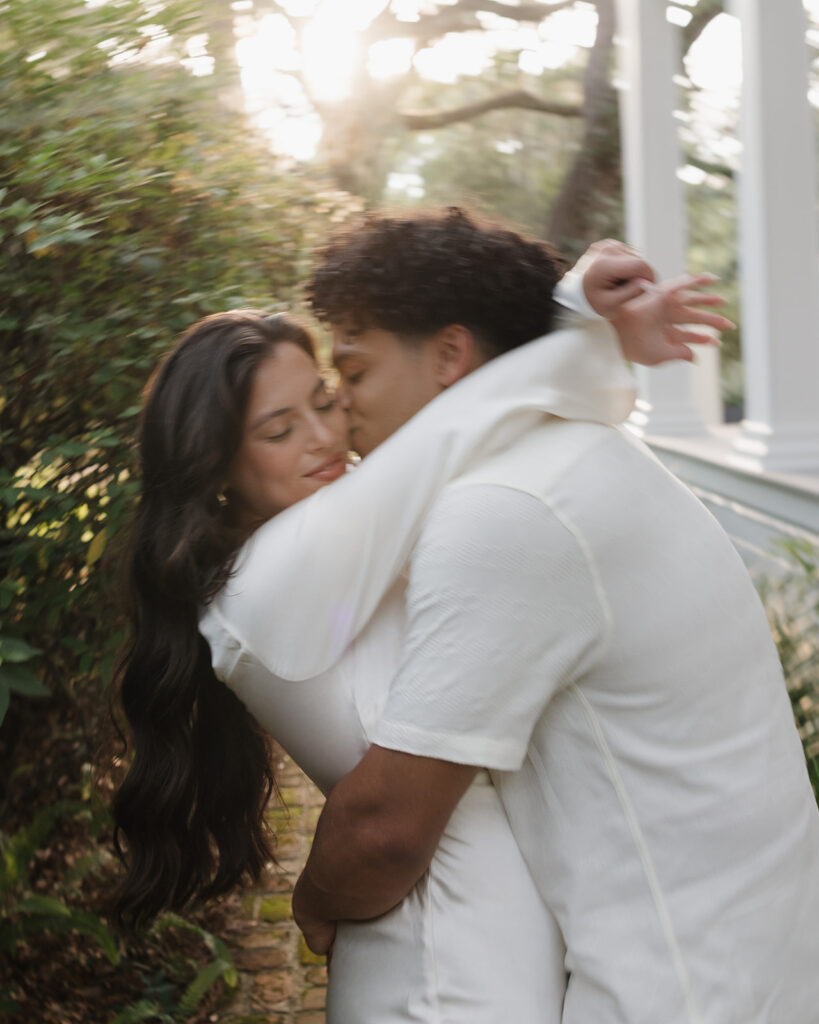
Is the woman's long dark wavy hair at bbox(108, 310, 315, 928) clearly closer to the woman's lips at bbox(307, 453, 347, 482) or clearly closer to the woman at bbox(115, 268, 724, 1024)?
the woman at bbox(115, 268, 724, 1024)

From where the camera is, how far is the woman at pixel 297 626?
1.80m

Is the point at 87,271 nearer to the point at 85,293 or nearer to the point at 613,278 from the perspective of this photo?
the point at 85,293

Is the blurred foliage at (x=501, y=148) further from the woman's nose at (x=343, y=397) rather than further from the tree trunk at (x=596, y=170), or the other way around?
the woman's nose at (x=343, y=397)

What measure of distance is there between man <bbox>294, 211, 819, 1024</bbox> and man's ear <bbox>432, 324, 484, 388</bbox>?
0.85 ft

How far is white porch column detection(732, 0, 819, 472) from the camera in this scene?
19.1 ft

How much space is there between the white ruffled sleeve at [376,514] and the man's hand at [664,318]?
0.60 ft

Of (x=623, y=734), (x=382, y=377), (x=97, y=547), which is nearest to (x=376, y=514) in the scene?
(x=382, y=377)

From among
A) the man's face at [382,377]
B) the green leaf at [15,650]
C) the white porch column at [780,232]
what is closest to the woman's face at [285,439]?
the man's face at [382,377]

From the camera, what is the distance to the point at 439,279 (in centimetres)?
200

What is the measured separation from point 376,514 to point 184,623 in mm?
571

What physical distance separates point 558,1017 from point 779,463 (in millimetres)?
4778

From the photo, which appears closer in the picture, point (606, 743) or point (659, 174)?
point (606, 743)

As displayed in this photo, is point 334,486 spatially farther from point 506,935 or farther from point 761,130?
point 761,130

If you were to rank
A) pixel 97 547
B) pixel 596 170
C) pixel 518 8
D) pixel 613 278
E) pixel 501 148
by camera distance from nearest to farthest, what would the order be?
pixel 613 278 → pixel 97 547 → pixel 596 170 → pixel 518 8 → pixel 501 148
